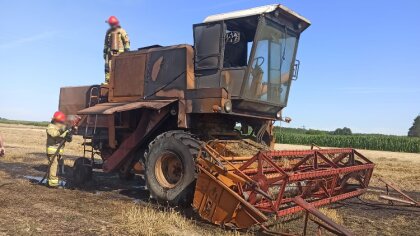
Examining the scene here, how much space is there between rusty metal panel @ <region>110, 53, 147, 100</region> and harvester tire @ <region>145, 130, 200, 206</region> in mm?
1687

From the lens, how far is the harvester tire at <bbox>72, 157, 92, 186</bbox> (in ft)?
29.0

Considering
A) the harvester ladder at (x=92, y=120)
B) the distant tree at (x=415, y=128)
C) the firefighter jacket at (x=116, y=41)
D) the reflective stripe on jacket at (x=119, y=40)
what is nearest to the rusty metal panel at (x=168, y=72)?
the firefighter jacket at (x=116, y=41)

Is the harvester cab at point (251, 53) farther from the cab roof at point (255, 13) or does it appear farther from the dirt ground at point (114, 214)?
the dirt ground at point (114, 214)

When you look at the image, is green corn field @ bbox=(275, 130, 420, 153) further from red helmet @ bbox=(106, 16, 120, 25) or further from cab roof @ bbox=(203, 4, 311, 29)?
cab roof @ bbox=(203, 4, 311, 29)

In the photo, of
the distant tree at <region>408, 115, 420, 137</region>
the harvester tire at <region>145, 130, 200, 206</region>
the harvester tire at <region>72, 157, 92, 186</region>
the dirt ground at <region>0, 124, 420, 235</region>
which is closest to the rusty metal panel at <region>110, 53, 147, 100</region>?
the harvester tire at <region>72, 157, 92, 186</region>

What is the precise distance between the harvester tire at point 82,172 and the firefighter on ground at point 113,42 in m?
1.84

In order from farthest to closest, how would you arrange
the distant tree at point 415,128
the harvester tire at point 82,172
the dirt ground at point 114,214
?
the distant tree at point 415,128 < the harvester tire at point 82,172 < the dirt ground at point 114,214

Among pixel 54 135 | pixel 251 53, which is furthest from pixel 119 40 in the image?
pixel 251 53

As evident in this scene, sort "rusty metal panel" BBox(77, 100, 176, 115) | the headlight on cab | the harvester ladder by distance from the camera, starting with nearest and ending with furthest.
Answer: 1. the headlight on cab
2. "rusty metal panel" BBox(77, 100, 176, 115)
3. the harvester ladder

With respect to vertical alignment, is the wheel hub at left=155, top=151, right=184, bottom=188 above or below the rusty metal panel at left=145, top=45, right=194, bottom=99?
below

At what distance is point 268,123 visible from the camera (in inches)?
339

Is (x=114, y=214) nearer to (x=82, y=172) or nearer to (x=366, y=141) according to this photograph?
(x=82, y=172)

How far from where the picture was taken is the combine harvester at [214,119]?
6.17 m

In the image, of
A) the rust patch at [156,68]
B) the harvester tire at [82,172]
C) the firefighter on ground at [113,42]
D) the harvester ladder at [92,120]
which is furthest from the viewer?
the firefighter on ground at [113,42]
